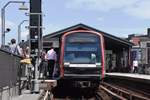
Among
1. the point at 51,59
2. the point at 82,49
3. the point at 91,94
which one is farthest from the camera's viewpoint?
the point at 51,59

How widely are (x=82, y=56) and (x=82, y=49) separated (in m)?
0.44

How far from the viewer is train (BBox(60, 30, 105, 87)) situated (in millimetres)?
27234

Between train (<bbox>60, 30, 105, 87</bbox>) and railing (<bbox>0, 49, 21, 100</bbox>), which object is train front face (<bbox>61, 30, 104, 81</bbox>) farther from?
railing (<bbox>0, 49, 21, 100</bbox>)

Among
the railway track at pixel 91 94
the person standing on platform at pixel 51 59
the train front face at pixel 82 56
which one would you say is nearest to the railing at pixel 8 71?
the railway track at pixel 91 94

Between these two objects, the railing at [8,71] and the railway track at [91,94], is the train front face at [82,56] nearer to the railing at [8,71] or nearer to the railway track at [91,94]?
the railway track at [91,94]

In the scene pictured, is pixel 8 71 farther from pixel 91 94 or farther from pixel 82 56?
pixel 91 94

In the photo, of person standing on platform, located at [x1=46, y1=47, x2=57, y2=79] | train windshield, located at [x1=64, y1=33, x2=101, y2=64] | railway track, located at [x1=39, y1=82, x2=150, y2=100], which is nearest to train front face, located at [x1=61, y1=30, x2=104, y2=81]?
train windshield, located at [x1=64, y1=33, x2=101, y2=64]

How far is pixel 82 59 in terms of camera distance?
27.5 meters

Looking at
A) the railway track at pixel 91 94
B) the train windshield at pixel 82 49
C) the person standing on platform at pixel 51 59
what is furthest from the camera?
the person standing on platform at pixel 51 59

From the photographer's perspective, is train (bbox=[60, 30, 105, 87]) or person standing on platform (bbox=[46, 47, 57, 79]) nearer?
train (bbox=[60, 30, 105, 87])

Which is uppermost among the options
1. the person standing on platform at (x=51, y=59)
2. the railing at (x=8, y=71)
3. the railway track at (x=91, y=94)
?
the person standing on platform at (x=51, y=59)

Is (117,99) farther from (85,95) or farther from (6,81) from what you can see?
(6,81)

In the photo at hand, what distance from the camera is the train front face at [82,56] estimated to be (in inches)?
1072

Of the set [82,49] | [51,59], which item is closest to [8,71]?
[82,49]
